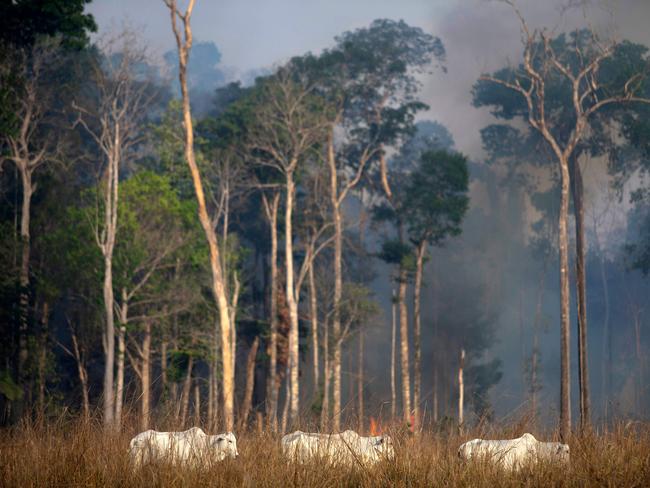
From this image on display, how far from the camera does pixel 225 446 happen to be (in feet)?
21.9

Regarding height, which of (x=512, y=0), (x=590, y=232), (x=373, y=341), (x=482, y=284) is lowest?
(x=373, y=341)

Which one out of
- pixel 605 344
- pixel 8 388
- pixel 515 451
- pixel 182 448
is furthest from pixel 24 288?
pixel 605 344

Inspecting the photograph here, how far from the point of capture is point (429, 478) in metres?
5.61

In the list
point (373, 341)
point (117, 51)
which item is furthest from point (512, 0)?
point (373, 341)

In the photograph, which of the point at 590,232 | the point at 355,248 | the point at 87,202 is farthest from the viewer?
the point at 590,232

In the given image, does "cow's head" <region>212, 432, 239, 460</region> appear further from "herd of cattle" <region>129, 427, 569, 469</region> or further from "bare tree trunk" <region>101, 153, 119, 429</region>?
"bare tree trunk" <region>101, 153, 119, 429</region>

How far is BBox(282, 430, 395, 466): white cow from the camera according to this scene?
6.23 m

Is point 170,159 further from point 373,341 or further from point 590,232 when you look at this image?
point 590,232

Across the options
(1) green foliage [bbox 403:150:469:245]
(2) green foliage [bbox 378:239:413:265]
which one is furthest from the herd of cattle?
(1) green foliage [bbox 403:150:469:245]

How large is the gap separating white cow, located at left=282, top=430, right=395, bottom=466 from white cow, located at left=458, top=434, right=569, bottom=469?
0.72 meters

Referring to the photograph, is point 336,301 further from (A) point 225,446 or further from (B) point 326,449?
(B) point 326,449

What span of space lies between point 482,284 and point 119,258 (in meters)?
39.8

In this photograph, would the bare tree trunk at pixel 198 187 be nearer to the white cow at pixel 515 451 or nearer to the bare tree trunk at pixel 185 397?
the bare tree trunk at pixel 185 397

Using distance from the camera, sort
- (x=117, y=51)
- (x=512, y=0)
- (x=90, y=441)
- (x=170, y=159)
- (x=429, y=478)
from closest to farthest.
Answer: (x=429, y=478) < (x=90, y=441) < (x=512, y=0) < (x=117, y=51) < (x=170, y=159)
